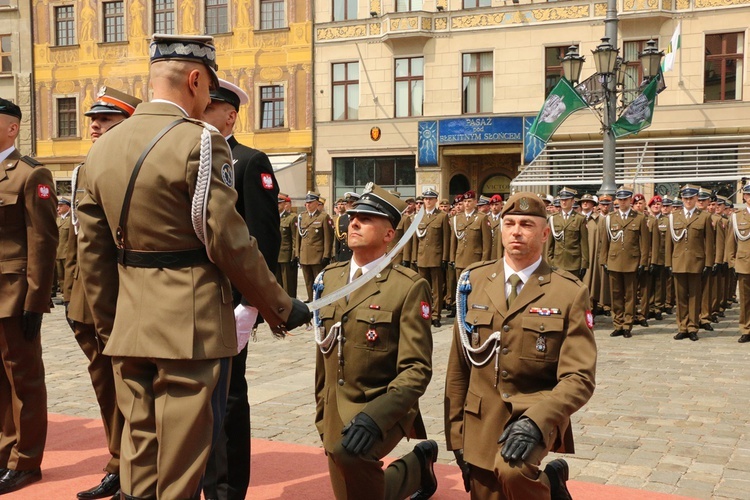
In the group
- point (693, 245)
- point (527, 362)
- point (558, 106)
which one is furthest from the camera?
point (558, 106)

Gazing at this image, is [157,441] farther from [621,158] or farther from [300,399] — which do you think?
[621,158]

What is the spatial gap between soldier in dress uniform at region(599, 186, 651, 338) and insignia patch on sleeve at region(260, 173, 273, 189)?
9195 mm

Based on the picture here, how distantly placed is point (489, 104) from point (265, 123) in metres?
8.41

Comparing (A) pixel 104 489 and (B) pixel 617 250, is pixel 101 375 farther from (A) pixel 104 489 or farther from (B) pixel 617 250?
(B) pixel 617 250

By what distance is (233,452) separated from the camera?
4336mm

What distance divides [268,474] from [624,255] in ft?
28.9

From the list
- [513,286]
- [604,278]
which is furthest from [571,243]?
[513,286]

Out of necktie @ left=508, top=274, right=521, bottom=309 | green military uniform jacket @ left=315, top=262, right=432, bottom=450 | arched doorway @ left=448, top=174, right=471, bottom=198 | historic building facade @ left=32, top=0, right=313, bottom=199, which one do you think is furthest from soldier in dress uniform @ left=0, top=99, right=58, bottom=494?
arched doorway @ left=448, top=174, right=471, bottom=198

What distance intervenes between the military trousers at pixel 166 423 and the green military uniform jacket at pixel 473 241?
11670mm

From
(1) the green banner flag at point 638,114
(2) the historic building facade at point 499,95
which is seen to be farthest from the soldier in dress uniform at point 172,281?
(2) the historic building facade at point 499,95

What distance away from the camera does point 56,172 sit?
3306 centimetres

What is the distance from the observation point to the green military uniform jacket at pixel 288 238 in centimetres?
1705

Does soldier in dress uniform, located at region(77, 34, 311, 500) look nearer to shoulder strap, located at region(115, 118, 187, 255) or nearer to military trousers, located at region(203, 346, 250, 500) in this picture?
shoulder strap, located at region(115, 118, 187, 255)

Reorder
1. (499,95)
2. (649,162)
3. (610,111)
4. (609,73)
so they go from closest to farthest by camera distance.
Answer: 1. (609,73)
2. (610,111)
3. (649,162)
4. (499,95)
